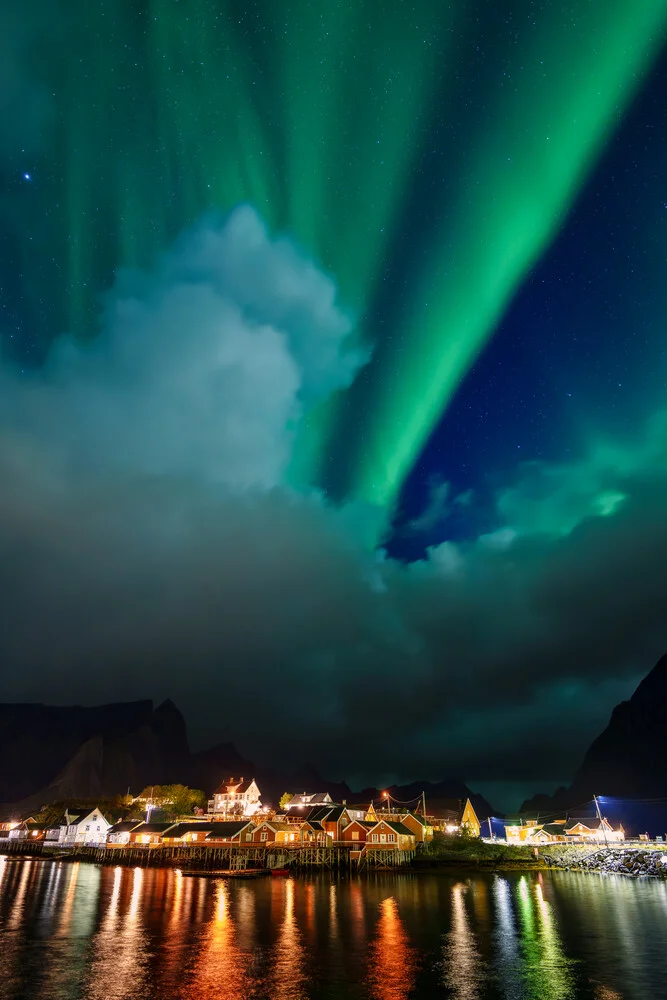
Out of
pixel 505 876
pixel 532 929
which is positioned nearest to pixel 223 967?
pixel 532 929

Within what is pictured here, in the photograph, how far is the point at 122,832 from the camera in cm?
11762

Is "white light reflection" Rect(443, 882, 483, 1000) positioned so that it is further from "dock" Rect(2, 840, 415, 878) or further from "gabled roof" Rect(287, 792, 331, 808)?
"gabled roof" Rect(287, 792, 331, 808)

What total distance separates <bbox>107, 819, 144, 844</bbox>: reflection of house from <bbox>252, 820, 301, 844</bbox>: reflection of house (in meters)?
27.8

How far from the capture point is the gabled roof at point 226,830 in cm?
10300

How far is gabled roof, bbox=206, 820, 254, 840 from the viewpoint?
338 feet

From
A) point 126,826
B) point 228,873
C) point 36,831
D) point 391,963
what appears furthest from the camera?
point 36,831

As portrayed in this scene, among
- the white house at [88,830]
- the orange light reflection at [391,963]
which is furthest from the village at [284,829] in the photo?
the orange light reflection at [391,963]

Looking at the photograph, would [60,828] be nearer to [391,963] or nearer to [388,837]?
[388,837]

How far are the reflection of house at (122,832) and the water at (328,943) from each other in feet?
149

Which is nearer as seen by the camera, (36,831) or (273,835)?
(273,835)

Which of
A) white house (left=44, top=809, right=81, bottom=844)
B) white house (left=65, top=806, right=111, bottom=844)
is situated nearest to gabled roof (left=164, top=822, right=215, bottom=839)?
white house (left=65, top=806, right=111, bottom=844)

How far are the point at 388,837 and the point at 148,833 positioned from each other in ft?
154

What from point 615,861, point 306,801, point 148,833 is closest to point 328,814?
point 148,833

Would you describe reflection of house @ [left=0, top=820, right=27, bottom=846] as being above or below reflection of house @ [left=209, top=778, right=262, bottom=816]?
below
